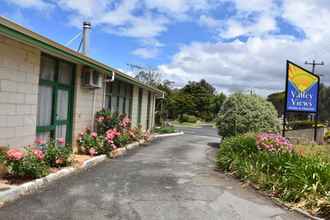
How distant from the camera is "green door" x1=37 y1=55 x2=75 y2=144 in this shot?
9383mm

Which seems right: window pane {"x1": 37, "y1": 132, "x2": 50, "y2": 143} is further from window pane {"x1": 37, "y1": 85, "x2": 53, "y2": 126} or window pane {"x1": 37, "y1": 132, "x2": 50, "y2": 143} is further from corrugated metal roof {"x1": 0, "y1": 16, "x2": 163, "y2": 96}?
corrugated metal roof {"x1": 0, "y1": 16, "x2": 163, "y2": 96}

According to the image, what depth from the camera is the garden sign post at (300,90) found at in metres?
12.8

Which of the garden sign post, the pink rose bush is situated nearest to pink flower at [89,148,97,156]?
the pink rose bush

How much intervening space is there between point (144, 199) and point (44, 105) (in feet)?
14.3

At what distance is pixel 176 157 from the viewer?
12734 millimetres

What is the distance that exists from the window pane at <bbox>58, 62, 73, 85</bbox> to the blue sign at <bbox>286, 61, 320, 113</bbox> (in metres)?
7.05

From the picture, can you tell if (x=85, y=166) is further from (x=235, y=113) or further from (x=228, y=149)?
(x=235, y=113)

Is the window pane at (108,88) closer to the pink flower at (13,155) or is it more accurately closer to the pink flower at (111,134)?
the pink flower at (111,134)

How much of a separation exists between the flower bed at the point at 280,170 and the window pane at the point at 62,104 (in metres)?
4.66

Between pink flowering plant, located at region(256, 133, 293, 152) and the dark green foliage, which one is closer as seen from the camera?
pink flowering plant, located at region(256, 133, 293, 152)

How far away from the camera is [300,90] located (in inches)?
523

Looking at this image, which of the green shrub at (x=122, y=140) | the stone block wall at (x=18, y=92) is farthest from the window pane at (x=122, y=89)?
the stone block wall at (x=18, y=92)

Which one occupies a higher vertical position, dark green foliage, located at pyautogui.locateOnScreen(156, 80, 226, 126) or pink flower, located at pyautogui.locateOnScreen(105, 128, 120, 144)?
dark green foliage, located at pyautogui.locateOnScreen(156, 80, 226, 126)

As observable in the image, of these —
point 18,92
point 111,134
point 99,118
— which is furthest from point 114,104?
point 18,92
